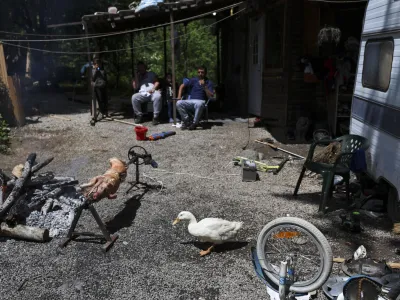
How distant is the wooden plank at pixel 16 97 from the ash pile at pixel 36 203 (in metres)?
5.11

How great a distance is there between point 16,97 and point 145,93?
3139 mm

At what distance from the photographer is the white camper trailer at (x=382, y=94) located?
420 centimetres

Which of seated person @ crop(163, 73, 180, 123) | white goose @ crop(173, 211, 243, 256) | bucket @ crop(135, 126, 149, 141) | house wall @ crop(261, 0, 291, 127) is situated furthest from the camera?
seated person @ crop(163, 73, 180, 123)

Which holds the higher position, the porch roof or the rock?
the porch roof

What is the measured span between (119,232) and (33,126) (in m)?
6.64

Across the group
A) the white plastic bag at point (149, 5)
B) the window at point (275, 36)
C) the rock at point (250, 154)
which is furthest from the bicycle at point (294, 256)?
the white plastic bag at point (149, 5)

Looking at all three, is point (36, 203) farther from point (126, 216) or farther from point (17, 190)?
point (126, 216)

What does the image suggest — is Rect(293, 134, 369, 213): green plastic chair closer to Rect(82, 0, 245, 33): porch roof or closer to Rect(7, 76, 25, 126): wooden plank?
Rect(82, 0, 245, 33): porch roof

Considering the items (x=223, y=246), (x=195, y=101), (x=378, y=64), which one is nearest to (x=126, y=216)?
(x=223, y=246)

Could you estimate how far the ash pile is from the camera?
4250 millimetres

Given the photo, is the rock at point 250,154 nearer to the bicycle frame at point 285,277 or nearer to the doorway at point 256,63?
the doorway at point 256,63

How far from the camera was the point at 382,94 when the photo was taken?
4.61m

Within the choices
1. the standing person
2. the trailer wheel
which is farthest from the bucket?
the trailer wheel

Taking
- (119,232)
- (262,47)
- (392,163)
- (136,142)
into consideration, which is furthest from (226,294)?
(262,47)
